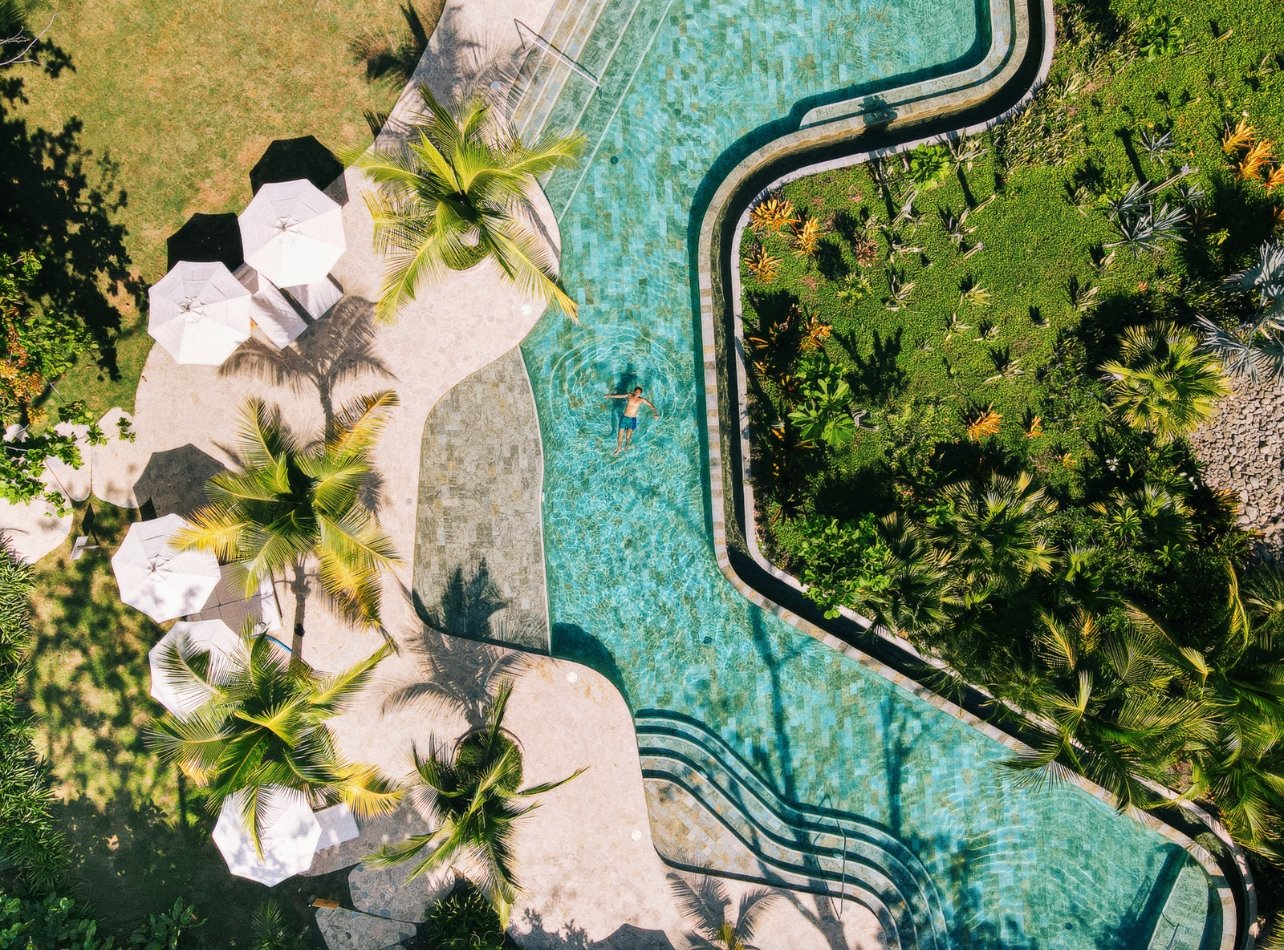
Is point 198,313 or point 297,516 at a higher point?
point 198,313

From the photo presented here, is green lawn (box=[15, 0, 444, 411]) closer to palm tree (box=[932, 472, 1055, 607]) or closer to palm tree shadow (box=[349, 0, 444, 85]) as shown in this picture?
palm tree shadow (box=[349, 0, 444, 85])

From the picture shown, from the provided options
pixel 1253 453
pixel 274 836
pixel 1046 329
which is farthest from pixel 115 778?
pixel 1253 453

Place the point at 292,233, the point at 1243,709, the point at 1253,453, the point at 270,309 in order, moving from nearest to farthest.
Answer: the point at 1243,709 < the point at 292,233 < the point at 270,309 < the point at 1253,453

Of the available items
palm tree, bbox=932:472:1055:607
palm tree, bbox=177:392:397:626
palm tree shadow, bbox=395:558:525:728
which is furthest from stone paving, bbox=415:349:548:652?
palm tree, bbox=932:472:1055:607

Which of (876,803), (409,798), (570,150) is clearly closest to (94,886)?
(409,798)

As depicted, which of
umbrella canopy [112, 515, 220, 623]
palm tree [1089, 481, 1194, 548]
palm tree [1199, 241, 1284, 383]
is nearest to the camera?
umbrella canopy [112, 515, 220, 623]

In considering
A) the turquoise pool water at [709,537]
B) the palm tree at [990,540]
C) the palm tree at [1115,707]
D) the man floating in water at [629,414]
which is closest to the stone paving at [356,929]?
the turquoise pool water at [709,537]

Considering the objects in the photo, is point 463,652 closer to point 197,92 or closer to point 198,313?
point 198,313

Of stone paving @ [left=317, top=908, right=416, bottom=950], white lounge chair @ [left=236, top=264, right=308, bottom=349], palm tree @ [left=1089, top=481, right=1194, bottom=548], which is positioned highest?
white lounge chair @ [left=236, top=264, right=308, bottom=349]
